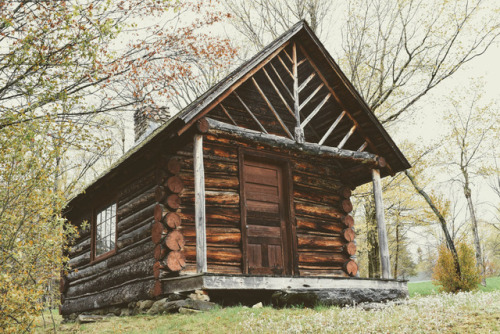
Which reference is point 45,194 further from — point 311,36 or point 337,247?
point 337,247

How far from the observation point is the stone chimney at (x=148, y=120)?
1645 centimetres

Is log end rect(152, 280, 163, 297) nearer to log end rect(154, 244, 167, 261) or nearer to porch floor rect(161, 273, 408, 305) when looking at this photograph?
porch floor rect(161, 273, 408, 305)

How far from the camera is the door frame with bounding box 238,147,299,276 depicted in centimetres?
1129

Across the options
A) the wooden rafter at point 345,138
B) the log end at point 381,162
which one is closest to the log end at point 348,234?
the log end at point 381,162

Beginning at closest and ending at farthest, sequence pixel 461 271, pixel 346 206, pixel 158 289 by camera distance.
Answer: pixel 158 289, pixel 346 206, pixel 461 271

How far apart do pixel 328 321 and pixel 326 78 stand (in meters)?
7.19

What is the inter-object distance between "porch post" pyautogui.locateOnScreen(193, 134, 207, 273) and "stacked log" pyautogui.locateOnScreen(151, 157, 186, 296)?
119 centimetres

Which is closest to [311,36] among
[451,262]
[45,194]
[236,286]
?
[236,286]

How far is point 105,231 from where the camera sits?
14.1 m

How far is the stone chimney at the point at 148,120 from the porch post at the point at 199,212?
7008mm

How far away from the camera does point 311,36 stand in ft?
39.2

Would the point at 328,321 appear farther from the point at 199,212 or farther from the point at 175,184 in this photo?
the point at 175,184

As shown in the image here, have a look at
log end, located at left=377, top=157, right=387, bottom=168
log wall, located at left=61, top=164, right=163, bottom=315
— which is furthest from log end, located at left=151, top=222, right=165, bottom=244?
log end, located at left=377, top=157, right=387, bottom=168

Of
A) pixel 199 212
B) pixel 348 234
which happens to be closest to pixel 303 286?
pixel 199 212
